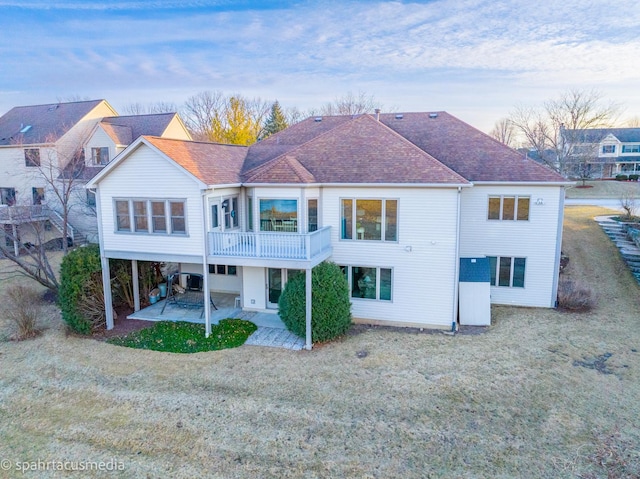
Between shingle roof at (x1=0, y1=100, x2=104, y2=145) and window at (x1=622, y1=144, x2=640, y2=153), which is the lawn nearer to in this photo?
shingle roof at (x1=0, y1=100, x2=104, y2=145)

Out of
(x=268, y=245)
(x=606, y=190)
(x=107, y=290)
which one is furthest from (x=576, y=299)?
(x=606, y=190)

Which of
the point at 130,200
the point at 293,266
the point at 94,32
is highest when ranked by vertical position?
the point at 94,32

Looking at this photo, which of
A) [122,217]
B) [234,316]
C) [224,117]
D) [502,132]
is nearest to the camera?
[122,217]

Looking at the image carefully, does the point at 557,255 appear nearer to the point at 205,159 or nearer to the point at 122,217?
the point at 205,159

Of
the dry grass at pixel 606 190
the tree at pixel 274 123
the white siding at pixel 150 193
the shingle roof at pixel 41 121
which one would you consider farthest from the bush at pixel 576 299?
the tree at pixel 274 123

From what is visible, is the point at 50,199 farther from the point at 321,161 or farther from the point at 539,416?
the point at 539,416

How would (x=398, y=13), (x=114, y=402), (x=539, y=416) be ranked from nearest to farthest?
(x=539, y=416) → (x=114, y=402) → (x=398, y=13)

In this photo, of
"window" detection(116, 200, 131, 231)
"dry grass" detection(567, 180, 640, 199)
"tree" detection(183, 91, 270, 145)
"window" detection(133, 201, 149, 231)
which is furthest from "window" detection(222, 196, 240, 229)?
"dry grass" detection(567, 180, 640, 199)

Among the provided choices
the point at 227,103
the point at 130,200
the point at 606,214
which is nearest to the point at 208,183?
the point at 130,200
